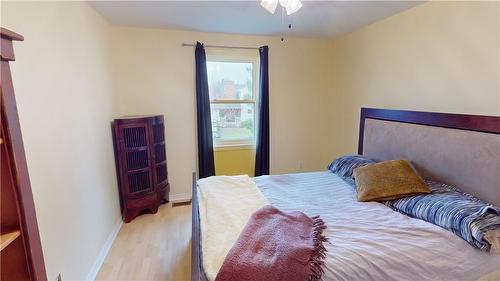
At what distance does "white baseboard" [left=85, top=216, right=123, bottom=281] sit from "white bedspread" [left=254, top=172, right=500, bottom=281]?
5.92 feet

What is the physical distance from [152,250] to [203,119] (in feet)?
5.73

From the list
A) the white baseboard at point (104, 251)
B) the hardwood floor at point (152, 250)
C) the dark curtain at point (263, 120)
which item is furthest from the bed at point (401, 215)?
the dark curtain at point (263, 120)

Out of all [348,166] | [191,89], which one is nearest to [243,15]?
[191,89]

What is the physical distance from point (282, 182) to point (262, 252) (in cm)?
125

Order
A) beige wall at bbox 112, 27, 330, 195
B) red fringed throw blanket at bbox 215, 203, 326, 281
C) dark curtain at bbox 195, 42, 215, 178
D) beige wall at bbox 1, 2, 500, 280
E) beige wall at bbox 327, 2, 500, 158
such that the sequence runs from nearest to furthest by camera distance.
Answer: red fringed throw blanket at bbox 215, 203, 326, 281 → beige wall at bbox 1, 2, 500, 280 → beige wall at bbox 327, 2, 500, 158 → beige wall at bbox 112, 27, 330, 195 → dark curtain at bbox 195, 42, 215, 178

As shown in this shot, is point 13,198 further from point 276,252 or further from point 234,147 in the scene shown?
point 234,147

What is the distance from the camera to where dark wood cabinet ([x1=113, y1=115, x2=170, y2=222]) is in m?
2.95

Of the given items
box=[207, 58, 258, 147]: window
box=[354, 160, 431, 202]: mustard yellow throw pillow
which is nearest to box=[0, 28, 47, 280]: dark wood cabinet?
box=[354, 160, 431, 202]: mustard yellow throw pillow

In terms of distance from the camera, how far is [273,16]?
2.85 metres

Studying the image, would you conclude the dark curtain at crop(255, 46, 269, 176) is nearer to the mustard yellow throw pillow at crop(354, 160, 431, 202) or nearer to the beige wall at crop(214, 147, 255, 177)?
the beige wall at crop(214, 147, 255, 177)

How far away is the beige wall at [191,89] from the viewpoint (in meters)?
3.36

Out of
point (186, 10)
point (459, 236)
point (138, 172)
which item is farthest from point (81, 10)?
point (459, 236)

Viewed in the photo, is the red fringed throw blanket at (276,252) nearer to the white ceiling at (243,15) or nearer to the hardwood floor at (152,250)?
the hardwood floor at (152,250)

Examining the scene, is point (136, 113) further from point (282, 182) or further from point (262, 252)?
point (262, 252)
